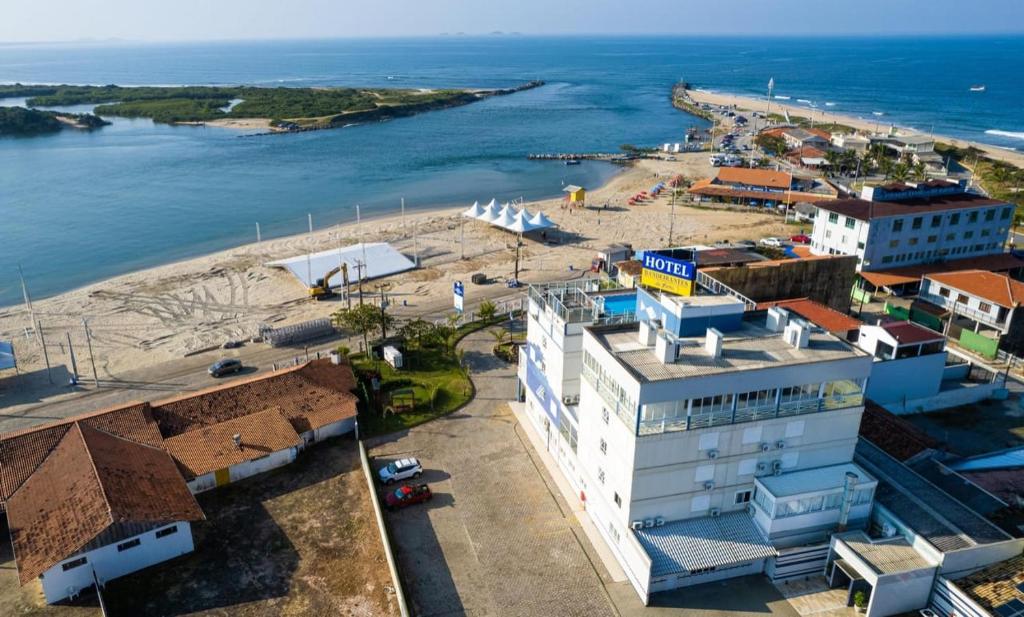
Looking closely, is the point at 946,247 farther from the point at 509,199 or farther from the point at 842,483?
the point at 509,199

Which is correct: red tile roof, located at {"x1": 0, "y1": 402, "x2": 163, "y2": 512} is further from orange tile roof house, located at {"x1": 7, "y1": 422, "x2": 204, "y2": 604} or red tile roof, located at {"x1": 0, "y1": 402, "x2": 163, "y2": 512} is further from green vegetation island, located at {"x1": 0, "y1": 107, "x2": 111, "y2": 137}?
green vegetation island, located at {"x1": 0, "y1": 107, "x2": 111, "y2": 137}

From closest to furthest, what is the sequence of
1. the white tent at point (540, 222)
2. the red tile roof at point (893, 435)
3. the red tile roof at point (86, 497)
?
the red tile roof at point (86, 497)
the red tile roof at point (893, 435)
the white tent at point (540, 222)

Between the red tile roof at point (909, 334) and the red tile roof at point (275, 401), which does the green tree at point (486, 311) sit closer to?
the red tile roof at point (275, 401)

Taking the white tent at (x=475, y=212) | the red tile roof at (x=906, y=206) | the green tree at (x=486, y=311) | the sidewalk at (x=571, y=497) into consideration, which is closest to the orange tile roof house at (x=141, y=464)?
the sidewalk at (x=571, y=497)

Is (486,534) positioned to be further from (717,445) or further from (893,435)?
(893,435)

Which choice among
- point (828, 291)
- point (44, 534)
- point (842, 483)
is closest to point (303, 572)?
point (44, 534)

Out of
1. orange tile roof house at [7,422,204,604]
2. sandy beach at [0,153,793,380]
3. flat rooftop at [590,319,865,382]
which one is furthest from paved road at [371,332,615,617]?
sandy beach at [0,153,793,380]

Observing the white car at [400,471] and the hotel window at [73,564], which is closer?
the hotel window at [73,564]
